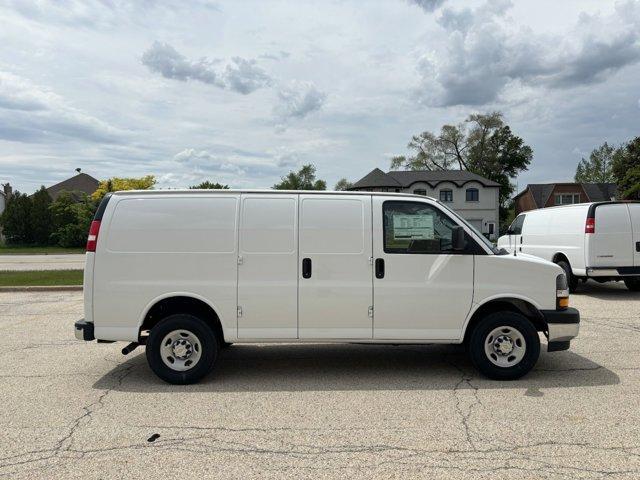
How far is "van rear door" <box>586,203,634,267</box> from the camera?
37.7 ft

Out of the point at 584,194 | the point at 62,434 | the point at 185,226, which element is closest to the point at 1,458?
the point at 62,434

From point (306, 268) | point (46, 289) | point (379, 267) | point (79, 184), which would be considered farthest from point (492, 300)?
point (79, 184)

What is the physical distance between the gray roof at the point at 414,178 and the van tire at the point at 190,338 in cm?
5193

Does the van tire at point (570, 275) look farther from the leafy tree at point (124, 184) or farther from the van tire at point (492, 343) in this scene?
the leafy tree at point (124, 184)

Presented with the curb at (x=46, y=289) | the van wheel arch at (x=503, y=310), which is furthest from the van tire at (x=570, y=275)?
the curb at (x=46, y=289)

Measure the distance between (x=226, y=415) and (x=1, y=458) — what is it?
1.73 metres

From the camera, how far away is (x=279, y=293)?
18.0 ft

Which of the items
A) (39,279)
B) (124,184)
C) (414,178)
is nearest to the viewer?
(39,279)

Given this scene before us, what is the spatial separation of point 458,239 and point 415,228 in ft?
1.61

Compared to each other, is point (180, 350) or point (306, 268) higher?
point (306, 268)

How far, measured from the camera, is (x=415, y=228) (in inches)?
223

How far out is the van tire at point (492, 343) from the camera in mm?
5523

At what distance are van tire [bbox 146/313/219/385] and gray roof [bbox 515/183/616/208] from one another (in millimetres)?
62256

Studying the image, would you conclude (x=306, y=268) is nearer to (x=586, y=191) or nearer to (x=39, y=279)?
(x=39, y=279)
